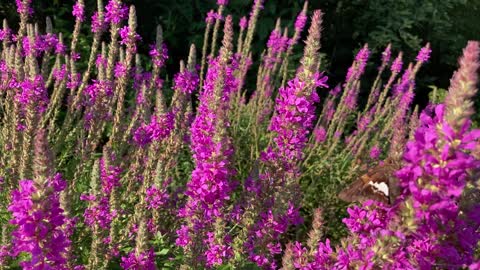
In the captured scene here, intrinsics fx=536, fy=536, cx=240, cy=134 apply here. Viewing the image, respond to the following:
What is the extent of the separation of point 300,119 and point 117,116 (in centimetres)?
130

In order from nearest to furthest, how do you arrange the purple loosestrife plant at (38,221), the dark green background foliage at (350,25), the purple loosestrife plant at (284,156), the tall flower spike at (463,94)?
1. the tall flower spike at (463,94)
2. the purple loosestrife plant at (38,221)
3. the purple loosestrife plant at (284,156)
4. the dark green background foliage at (350,25)

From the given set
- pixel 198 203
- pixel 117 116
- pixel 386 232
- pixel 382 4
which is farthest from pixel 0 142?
pixel 382 4

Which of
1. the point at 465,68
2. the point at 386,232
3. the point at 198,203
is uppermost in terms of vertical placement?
the point at 465,68

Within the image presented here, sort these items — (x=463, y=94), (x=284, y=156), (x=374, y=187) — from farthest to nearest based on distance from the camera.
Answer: (x=284, y=156) < (x=374, y=187) < (x=463, y=94)

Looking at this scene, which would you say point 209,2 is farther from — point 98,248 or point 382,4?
point 98,248

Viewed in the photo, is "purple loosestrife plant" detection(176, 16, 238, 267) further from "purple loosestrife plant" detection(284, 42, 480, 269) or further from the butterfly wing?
"purple loosestrife plant" detection(284, 42, 480, 269)

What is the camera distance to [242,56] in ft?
16.0

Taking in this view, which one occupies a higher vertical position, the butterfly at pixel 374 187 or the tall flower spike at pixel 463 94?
the tall flower spike at pixel 463 94

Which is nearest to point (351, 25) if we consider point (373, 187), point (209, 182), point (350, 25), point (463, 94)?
point (350, 25)

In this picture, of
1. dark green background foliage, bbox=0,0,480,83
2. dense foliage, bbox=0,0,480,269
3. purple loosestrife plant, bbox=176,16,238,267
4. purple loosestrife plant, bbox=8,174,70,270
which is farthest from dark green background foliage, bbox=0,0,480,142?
purple loosestrife plant, bbox=8,174,70,270

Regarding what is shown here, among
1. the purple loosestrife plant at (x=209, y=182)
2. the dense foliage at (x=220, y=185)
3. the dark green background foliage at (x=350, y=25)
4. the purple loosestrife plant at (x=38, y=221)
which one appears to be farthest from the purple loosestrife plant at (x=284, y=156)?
the dark green background foliage at (x=350, y=25)

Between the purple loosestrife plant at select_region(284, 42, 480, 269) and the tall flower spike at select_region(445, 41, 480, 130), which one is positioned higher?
the tall flower spike at select_region(445, 41, 480, 130)

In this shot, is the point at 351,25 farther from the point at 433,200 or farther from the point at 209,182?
the point at 433,200

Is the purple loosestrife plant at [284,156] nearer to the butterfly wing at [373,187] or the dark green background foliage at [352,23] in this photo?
the butterfly wing at [373,187]
